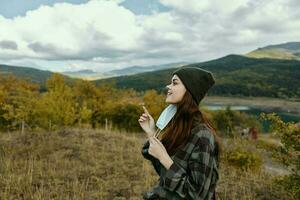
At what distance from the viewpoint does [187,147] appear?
8.16ft

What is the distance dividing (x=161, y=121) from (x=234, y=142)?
25.8 ft

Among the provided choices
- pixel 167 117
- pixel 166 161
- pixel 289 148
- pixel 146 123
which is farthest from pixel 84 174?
pixel 166 161

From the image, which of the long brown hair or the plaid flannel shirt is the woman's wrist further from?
the long brown hair

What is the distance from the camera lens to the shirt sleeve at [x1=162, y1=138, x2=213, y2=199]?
2414mm

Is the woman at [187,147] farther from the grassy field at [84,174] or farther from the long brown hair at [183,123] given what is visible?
the grassy field at [84,174]

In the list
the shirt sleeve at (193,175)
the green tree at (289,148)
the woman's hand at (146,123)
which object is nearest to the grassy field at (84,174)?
the green tree at (289,148)

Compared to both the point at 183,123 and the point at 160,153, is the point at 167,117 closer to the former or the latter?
the point at 183,123

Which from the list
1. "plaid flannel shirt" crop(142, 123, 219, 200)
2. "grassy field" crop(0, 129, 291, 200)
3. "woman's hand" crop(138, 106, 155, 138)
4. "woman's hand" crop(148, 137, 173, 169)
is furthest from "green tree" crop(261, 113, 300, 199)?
"woman's hand" crop(148, 137, 173, 169)

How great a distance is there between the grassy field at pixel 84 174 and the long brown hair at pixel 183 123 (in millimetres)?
3627

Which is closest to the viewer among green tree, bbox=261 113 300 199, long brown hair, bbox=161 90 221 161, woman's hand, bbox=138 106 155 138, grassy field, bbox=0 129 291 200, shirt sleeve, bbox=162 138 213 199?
shirt sleeve, bbox=162 138 213 199

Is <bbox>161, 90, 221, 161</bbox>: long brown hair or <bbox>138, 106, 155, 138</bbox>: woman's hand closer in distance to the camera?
<bbox>161, 90, 221, 161</bbox>: long brown hair

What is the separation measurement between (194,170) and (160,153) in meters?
0.23

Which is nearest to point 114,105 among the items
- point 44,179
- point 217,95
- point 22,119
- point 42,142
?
point 22,119

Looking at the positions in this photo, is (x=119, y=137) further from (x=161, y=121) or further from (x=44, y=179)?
(x=161, y=121)
